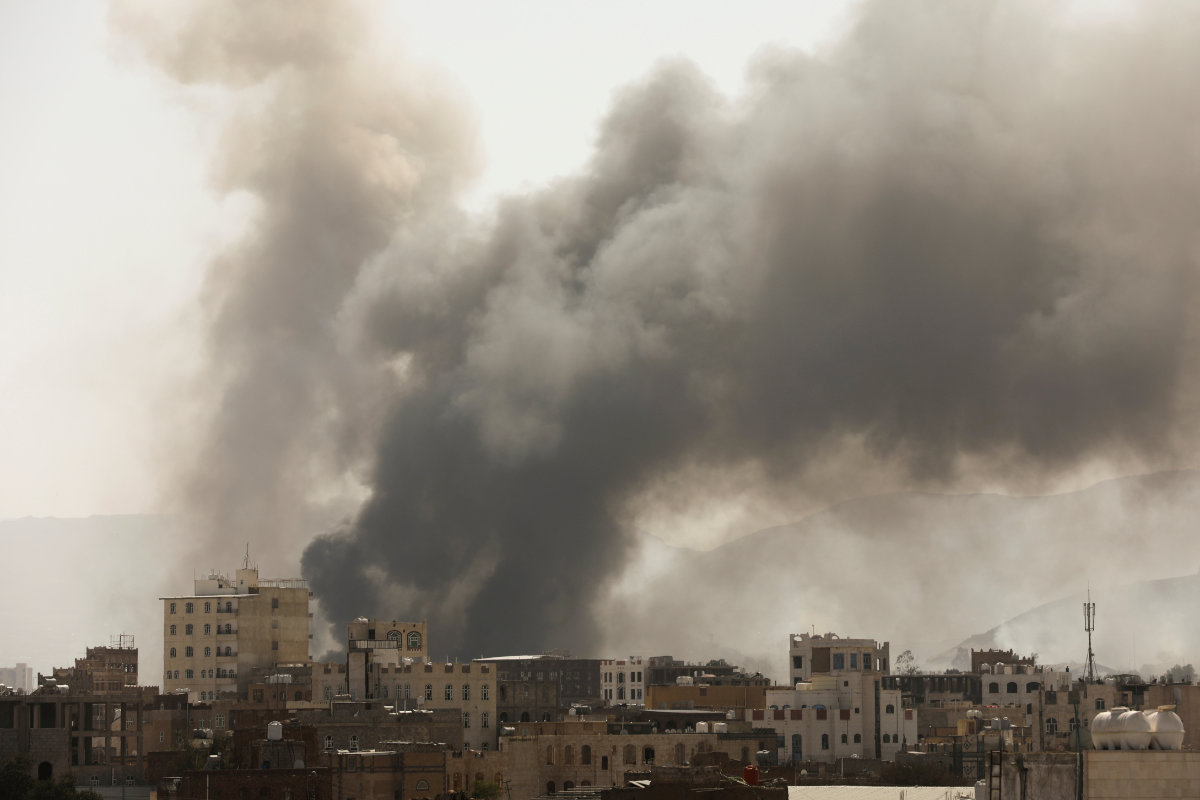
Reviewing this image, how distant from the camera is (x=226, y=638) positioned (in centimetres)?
12012

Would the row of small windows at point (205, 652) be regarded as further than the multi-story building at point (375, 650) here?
Yes

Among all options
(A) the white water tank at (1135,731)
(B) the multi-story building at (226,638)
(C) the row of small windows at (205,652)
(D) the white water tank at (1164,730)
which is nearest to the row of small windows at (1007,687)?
(B) the multi-story building at (226,638)

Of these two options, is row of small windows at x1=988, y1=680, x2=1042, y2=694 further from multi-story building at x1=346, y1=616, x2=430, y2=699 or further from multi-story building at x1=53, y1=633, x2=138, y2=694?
multi-story building at x1=53, y1=633, x2=138, y2=694

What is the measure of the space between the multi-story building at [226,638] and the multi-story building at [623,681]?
27.7m

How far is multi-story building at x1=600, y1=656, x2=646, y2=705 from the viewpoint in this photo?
144250 millimetres

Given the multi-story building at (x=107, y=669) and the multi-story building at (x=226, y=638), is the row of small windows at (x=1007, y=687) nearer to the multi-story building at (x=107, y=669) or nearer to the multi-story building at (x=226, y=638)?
the multi-story building at (x=226, y=638)

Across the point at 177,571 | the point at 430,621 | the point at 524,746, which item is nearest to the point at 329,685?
the point at 524,746

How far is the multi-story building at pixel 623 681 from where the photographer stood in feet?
473

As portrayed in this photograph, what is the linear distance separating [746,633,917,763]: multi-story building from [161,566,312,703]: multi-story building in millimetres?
28075

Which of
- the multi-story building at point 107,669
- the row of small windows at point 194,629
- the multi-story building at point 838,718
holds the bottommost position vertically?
the multi-story building at point 838,718

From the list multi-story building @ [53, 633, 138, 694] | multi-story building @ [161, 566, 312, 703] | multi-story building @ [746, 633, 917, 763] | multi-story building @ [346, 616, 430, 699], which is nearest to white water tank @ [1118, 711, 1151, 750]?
multi-story building @ [746, 633, 917, 763]

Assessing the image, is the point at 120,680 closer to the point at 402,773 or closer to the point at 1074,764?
the point at 402,773

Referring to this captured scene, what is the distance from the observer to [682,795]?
166 feet

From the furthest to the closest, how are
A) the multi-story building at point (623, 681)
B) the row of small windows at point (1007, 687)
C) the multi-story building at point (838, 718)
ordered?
the multi-story building at point (623, 681)
the row of small windows at point (1007, 687)
the multi-story building at point (838, 718)
